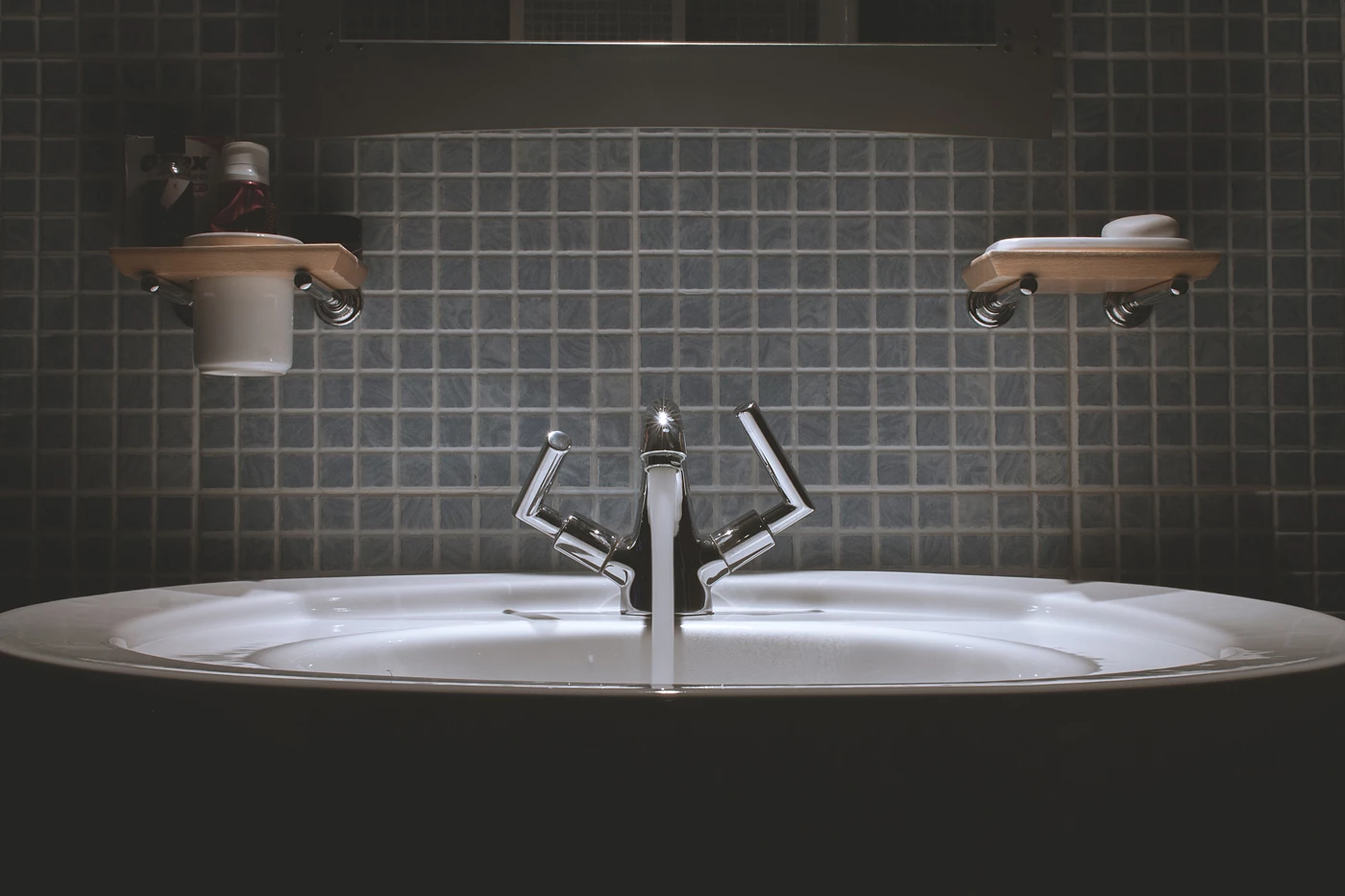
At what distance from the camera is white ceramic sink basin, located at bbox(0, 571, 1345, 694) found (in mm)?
586

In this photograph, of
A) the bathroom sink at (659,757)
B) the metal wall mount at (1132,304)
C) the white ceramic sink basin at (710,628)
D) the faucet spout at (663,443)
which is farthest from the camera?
the metal wall mount at (1132,304)

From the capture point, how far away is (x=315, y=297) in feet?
2.57

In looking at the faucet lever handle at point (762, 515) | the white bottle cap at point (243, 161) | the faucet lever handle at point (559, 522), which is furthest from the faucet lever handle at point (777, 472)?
the white bottle cap at point (243, 161)

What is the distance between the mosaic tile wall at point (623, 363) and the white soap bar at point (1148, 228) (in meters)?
0.08

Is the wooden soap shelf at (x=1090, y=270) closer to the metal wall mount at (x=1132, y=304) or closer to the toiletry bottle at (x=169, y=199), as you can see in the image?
the metal wall mount at (x=1132, y=304)

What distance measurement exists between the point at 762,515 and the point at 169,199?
0.58 meters

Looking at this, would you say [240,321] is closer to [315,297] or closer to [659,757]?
[315,297]

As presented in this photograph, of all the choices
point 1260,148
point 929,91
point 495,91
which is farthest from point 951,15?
point 495,91

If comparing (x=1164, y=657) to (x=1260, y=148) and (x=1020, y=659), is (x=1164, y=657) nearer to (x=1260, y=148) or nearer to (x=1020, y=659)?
(x=1020, y=659)

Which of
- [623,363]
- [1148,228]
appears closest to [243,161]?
[623,363]

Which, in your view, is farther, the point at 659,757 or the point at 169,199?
the point at 169,199

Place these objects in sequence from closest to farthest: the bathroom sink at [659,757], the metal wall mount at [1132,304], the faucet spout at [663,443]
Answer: the bathroom sink at [659,757] < the faucet spout at [663,443] < the metal wall mount at [1132,304]

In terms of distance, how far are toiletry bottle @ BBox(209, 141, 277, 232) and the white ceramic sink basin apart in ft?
0.97

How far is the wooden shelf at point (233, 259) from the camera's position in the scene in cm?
72
